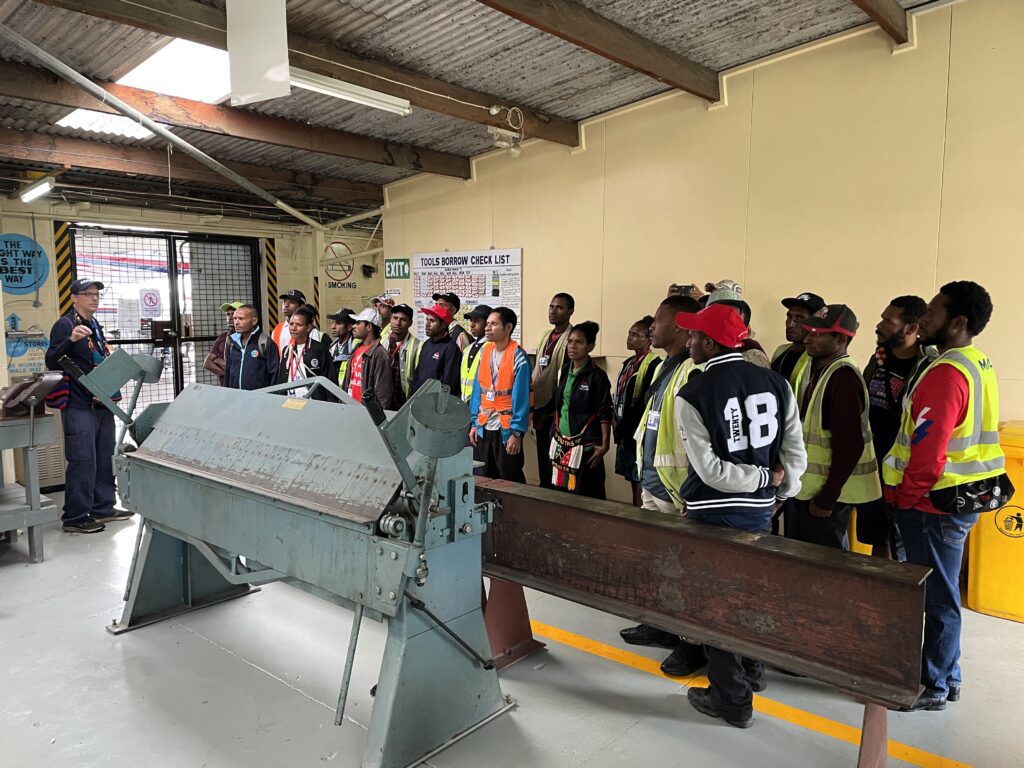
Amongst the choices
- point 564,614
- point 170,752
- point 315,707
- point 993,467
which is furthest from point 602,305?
point 170,752

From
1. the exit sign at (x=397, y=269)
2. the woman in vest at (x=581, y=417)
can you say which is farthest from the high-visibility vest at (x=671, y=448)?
the exit sign at (x=397, y=269)

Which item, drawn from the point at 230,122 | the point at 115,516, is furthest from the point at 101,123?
the point at 115,516

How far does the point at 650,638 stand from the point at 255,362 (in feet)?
12.1

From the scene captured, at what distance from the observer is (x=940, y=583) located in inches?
98.5

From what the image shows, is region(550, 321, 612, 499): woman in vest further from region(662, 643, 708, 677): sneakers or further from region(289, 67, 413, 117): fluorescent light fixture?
region(289, 67, 413, 117): fluorescent light fixture

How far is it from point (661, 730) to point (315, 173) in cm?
622

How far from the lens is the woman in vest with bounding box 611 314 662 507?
415 cm

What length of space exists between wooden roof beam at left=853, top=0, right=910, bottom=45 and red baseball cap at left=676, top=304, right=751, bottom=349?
1.91 metres

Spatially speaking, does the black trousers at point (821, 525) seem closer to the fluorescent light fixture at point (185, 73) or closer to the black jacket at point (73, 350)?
the fluorescent light fixture at point (185, 73)

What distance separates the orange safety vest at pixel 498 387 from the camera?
4445 mm

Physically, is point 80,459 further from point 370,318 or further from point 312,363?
point 370,318

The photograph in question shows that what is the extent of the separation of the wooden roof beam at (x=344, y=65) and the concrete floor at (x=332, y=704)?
2797 mm

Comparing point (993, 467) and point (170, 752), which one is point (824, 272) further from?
point (170, 752)

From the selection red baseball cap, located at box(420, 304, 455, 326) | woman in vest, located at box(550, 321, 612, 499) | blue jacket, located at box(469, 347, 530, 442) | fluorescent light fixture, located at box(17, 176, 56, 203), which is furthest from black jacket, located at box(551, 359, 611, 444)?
fluorescent light fixture, located at box(17, 176, 56, 203)
